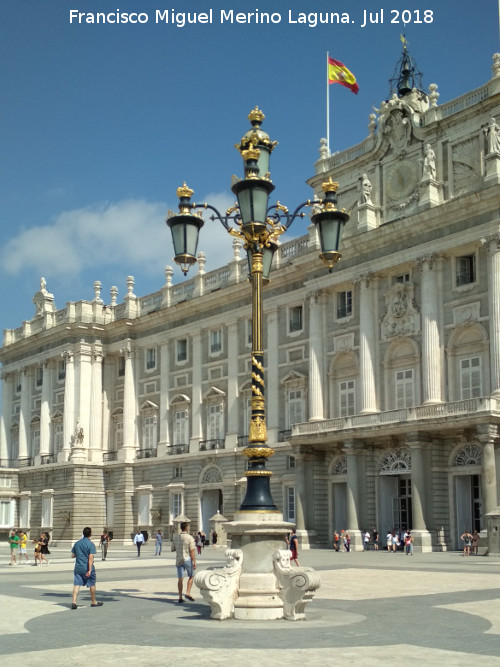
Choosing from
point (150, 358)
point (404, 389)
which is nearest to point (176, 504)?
point (150, 358)

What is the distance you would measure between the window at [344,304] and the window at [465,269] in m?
7.07

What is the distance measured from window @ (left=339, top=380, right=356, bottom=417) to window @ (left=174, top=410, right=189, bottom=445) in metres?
14.8

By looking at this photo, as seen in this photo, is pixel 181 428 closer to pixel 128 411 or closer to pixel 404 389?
pixel 128 411

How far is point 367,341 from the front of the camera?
45500 mm

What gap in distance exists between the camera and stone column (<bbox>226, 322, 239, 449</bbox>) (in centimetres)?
5475

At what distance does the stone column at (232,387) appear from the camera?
54.8 metres

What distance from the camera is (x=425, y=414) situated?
40.8 metres

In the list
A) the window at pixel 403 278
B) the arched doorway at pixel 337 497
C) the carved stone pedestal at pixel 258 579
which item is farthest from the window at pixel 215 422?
the carved stone pedestal at pixel 258 579

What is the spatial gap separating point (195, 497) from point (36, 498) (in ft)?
58.2

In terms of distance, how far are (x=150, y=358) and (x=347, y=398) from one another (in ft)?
67.9

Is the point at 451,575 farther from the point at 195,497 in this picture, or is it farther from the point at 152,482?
the point at 152,482

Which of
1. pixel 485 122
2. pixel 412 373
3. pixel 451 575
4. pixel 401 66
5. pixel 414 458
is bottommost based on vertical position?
pixel 451 575

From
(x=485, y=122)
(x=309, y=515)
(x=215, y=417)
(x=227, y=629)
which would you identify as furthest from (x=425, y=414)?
(x=227, y=629)

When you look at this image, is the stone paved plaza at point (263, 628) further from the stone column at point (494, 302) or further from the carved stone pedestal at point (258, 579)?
the stone column at point (494, 302)
